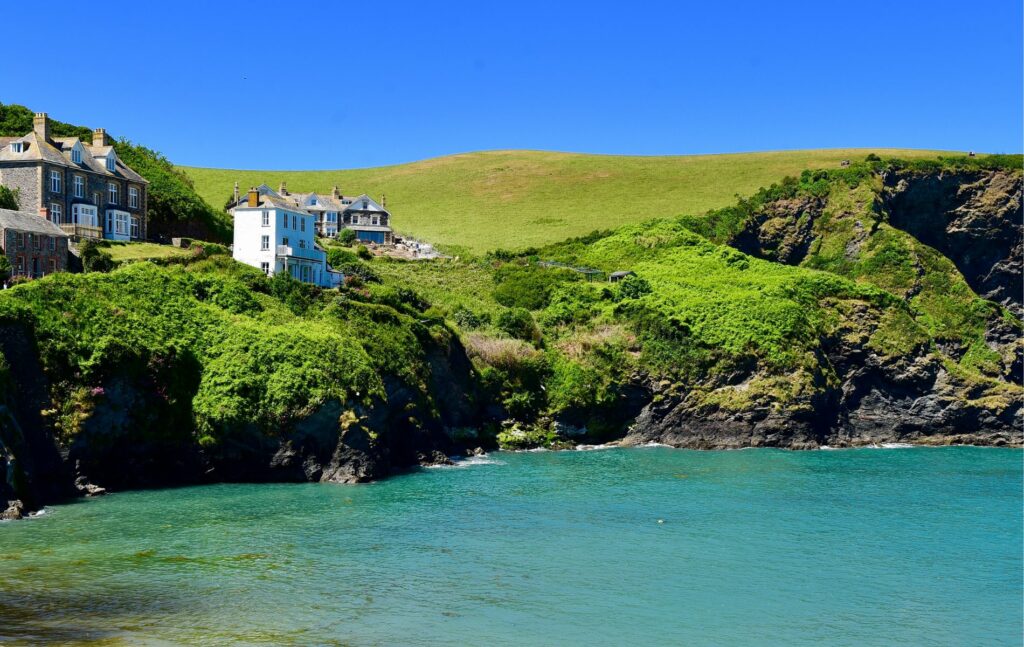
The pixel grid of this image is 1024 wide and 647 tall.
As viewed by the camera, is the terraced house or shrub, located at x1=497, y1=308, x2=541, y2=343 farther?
shrub, located at x1=497, y1=308, x2=541, y2=343

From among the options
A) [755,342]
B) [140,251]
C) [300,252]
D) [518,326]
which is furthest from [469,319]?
[140,251]

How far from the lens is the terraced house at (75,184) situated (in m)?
81.2

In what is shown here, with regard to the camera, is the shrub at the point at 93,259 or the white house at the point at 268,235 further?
the white house at the point at 268,235

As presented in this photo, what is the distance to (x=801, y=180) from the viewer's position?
12756 centimetres

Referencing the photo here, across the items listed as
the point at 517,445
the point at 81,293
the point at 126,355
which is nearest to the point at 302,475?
the point at 126,355

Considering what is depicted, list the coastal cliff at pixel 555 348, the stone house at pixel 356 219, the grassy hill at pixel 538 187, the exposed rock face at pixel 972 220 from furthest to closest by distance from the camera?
1. the grassy hill at pixel 538 187
2. the stone house at pixel 356 219
3. the exposed rock face at pixel 972 220
4. the coastal cliff at pixel 555 348

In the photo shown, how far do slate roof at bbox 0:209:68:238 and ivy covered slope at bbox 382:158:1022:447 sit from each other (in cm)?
3230

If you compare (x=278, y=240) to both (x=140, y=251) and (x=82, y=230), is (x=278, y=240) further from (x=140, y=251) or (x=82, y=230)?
(x=82, y=230)

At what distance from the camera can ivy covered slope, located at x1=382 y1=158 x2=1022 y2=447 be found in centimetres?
8056

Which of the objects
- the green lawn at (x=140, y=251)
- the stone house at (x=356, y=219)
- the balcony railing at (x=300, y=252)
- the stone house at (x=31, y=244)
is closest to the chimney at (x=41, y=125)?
the green lawn at (x=140, y=251)

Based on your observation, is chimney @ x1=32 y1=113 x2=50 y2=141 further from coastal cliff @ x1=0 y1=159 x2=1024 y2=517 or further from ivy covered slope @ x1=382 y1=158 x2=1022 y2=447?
ivy covered slope @ x1=382 y1=158 x2=1022 y2=447

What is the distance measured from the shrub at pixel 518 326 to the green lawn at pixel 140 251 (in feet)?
88.0

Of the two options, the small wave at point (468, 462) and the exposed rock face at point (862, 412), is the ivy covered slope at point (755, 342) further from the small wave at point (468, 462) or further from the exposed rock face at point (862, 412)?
Answer: the small wave at point (468, 462)

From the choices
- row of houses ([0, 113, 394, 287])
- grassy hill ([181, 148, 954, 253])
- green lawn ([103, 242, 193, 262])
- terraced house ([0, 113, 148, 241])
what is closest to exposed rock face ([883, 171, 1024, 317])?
grassy hill ([181, 148, 954, 253])
